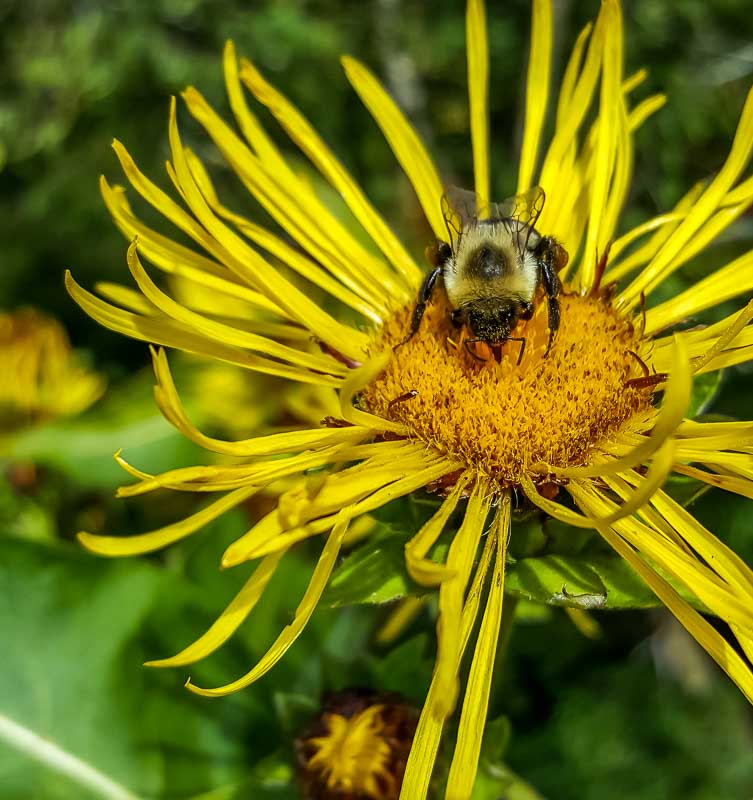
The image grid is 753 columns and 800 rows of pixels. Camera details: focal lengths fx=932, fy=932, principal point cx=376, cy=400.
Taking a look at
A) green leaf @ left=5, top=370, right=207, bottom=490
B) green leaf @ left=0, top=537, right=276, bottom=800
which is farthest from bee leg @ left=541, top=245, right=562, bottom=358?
green leaf @ left=5, top=370, right=207, bottom=490

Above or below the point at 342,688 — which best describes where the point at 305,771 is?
below

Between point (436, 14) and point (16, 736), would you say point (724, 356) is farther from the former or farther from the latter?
point (436, 14)

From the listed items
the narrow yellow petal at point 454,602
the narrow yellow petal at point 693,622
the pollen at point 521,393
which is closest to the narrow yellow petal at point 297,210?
the pollen at point 521,393

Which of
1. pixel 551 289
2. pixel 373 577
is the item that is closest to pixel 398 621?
pixel 373 577

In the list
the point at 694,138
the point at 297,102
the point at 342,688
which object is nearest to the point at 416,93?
the point at 297,102

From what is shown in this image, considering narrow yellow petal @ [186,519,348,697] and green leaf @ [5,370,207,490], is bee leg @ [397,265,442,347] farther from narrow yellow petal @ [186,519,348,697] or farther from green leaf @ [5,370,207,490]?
green leaf @ [5,370,207,490]

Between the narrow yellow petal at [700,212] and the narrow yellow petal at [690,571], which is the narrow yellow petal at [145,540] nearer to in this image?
the narrow yellow petal at [690,571]
